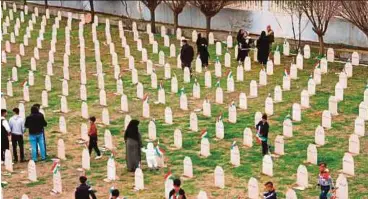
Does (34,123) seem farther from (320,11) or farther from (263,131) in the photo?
(320,11)

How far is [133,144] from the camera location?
64.1 feet

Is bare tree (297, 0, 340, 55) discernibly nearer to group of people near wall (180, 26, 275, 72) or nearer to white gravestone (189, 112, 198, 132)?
group of people near wall (180, 26, 275, 72)

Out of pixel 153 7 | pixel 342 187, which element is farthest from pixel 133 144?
pixel 153 7

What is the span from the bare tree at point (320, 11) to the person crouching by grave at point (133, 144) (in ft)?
40.4

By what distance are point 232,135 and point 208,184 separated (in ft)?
11.7

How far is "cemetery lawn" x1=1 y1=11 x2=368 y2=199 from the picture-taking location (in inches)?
746

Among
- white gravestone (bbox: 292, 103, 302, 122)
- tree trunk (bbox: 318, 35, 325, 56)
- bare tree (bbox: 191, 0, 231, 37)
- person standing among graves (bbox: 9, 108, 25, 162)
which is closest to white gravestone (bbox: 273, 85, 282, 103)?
white gravestone (bbox: 292, 103, 302, 122)

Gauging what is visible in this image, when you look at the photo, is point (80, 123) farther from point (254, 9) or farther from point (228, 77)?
point (254, 9)

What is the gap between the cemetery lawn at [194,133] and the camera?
18.9 meters

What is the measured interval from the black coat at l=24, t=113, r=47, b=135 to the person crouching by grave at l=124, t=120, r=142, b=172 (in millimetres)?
2152

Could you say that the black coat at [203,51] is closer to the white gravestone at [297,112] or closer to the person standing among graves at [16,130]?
the white gravestone at [297,112]

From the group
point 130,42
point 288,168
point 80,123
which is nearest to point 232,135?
point 288,168

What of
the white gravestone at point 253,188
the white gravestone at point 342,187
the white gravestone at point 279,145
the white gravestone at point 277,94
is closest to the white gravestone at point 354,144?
the white gravestone at point 279,145

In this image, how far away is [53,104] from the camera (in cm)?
2600
